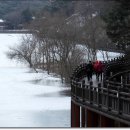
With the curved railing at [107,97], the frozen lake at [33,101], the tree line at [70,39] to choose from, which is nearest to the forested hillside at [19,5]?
the tree line at [70,39]

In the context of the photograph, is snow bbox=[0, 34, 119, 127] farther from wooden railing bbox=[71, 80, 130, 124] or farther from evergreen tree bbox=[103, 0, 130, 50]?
evergreen tree bbox=[103, 0, 130, 50]

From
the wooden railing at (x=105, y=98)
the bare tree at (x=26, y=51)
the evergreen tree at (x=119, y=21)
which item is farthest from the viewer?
the bare tree at (x=26, y=51)

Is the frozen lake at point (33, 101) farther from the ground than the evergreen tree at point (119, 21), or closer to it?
closer to it

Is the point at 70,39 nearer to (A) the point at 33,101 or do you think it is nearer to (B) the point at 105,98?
(A) the point at 33,101

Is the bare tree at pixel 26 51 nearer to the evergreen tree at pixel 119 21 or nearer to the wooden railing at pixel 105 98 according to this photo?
the evergreen tree at pixel 119 21

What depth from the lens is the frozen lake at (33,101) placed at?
2847 centimetres

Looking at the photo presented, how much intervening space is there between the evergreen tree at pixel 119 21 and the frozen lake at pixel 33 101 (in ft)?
19.6

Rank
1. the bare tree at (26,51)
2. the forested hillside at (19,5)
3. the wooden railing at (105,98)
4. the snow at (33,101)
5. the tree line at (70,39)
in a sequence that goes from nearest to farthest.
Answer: the wooden railing at (105,98)
the snow at (33,101)
the tree line at (70,39)
the forested hillside at (19,5)
the bare tree at (26,51)

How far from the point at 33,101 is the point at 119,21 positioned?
9.46m

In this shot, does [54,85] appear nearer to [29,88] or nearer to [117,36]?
[29,88]

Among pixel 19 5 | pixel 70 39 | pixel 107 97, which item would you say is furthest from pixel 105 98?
pixel 19 5

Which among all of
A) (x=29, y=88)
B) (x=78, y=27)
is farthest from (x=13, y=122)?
A: (x=78, y=27)

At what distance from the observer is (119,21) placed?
33.8 metres

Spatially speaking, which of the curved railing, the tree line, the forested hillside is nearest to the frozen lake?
the tree line
